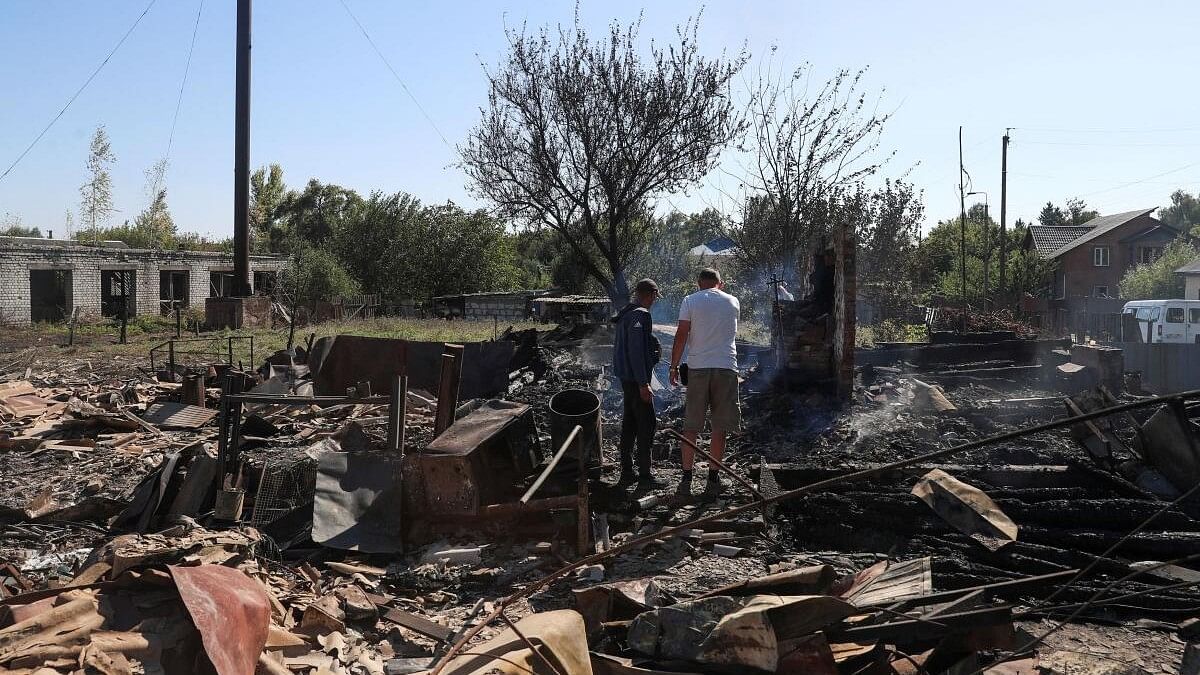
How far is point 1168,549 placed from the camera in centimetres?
511

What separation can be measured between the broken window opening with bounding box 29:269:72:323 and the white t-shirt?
28.0m

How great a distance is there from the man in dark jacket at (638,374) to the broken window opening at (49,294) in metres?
27.6

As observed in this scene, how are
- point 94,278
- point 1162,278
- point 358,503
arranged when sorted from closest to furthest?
point 358,503
point 94,278
point 1162,278

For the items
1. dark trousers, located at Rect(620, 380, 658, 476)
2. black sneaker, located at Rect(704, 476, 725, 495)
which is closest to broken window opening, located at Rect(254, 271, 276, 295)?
dark trousers, located at Rect(620, 380, 658, 476)

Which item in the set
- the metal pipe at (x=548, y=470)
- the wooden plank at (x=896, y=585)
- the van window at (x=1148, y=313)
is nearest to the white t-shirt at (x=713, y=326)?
the metal pipe at (x=548, y=470)

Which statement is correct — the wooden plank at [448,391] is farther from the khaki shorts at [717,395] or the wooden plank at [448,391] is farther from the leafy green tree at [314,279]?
the leafy green tree at [314,279]

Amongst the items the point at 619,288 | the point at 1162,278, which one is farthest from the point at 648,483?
the point at 1162,278

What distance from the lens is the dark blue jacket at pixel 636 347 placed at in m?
6.62

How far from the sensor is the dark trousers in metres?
6.53

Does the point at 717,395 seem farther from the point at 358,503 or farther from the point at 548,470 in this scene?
the point at 358,503

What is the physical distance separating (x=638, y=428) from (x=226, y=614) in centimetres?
360

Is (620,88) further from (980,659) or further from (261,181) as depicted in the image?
(261,181)

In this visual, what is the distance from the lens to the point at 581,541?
17.3 feet

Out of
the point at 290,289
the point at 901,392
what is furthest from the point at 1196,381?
the point at 290,289
